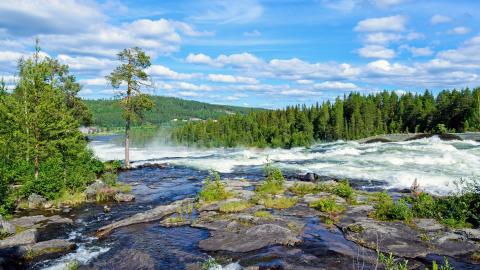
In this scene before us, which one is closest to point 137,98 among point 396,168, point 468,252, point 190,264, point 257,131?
point 396,168

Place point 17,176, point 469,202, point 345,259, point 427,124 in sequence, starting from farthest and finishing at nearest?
point 427,124 < point 17,176 < point 469,202 < point 345,259

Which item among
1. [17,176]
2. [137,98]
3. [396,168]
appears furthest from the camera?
[137,98]

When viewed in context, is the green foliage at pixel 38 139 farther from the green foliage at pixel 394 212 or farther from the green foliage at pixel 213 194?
the green foliage at pixel 394 212

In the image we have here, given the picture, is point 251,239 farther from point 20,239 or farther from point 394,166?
point 394,166

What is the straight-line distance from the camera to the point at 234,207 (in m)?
22.9

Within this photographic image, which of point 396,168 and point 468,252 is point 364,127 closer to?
point 396,168

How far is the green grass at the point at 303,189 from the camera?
2772cm

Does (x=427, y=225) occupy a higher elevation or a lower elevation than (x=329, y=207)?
higher

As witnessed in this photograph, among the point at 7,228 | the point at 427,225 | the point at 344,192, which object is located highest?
the point at 344,192

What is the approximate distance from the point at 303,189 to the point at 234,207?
23.8ft

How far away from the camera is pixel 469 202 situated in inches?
758

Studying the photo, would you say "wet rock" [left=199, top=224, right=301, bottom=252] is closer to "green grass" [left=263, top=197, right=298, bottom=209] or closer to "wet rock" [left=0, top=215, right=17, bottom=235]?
"green grass" [left=263, top=197, right=298, bottom=209]

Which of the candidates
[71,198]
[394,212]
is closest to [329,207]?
[394,212]

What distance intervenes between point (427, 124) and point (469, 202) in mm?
98659
